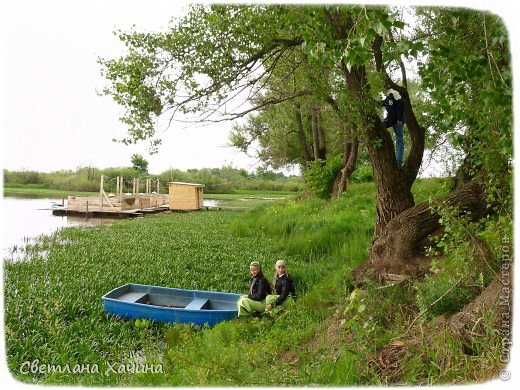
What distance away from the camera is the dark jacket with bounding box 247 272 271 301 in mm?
5285

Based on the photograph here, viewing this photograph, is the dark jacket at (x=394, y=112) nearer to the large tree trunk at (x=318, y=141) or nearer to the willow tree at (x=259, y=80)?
the willow tree at (x=259, y=80)

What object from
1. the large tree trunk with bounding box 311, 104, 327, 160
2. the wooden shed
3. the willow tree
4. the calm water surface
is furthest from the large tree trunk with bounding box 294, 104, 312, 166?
the willow tree

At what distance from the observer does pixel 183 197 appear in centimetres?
1784

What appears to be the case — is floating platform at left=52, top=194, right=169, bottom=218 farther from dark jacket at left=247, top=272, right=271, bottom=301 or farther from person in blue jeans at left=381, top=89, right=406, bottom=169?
person in blue jeans at left=381, top=89, right=406, bottom=169

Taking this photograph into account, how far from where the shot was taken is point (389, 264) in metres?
5.18

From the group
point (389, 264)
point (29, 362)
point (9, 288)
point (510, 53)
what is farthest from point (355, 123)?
point (9, 288)

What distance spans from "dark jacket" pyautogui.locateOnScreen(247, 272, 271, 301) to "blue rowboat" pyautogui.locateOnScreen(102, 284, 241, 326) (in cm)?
33

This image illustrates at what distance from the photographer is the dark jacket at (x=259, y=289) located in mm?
5285

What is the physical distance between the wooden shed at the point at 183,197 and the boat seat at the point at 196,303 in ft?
30.4

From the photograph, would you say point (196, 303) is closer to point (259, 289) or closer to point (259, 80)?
point (259, 289)

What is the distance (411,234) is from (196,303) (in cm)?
311

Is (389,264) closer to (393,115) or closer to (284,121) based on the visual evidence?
(393,115)

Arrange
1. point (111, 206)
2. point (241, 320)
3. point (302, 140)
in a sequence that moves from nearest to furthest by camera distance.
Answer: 1. point (241, 320)
2. point (302, 140)
3. point (111, 206)

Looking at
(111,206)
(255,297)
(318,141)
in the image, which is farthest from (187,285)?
(111,206)
